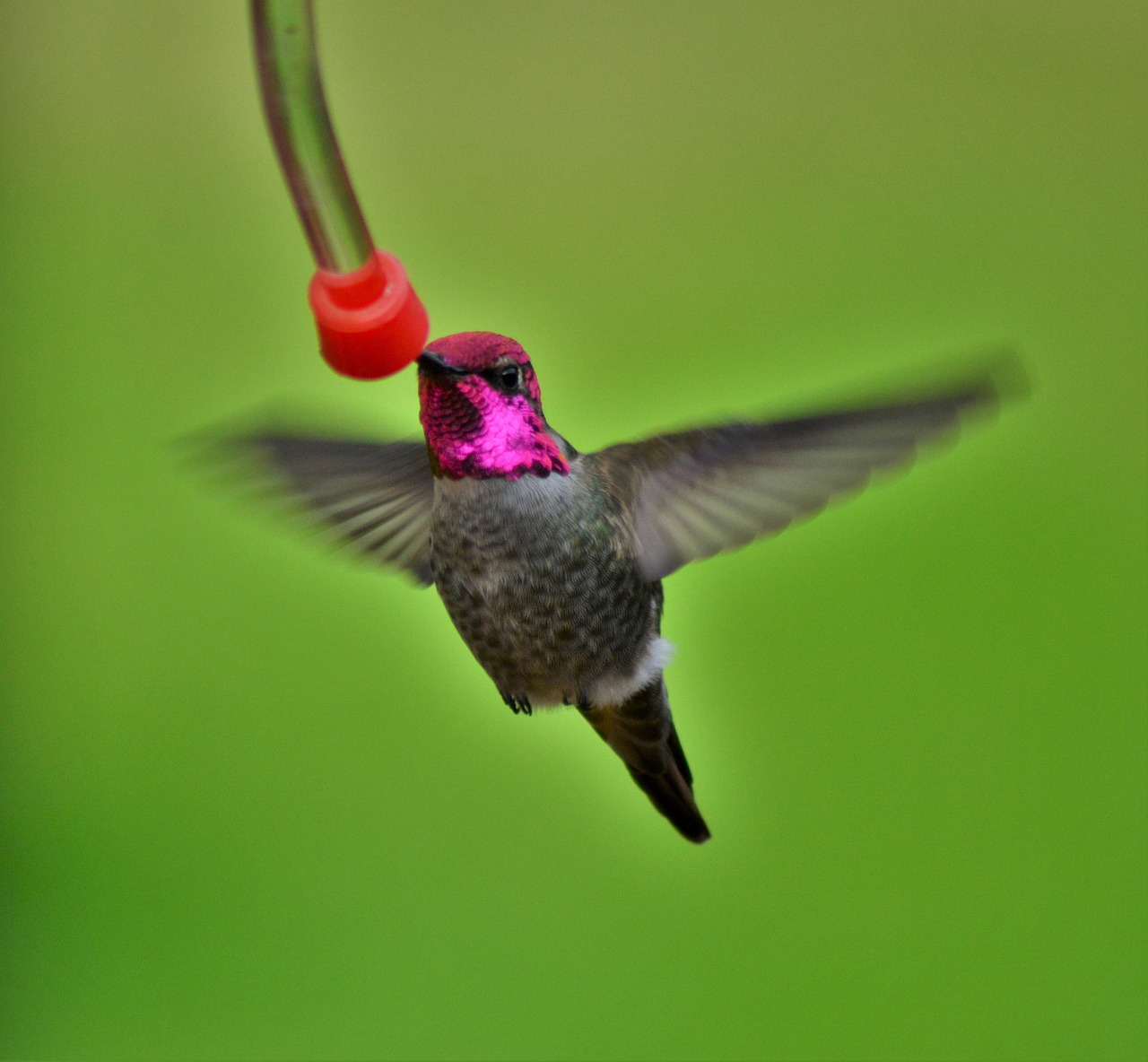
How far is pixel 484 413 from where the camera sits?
0.70 m

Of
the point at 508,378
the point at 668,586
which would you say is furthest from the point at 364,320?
the point at 668,586

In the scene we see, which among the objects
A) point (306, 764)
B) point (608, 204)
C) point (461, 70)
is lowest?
point (306, 764)

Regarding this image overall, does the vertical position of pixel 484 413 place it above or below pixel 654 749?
above

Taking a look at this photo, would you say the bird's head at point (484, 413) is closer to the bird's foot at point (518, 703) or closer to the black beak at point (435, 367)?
the black beak at point (435, 367)

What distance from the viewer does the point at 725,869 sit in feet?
4.70

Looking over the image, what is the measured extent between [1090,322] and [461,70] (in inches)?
32.7

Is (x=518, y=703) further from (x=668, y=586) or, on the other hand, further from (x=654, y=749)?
(x=668, y=586)

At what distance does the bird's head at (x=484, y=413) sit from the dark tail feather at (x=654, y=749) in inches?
7.7

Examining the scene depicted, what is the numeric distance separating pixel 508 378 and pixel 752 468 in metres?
0.15

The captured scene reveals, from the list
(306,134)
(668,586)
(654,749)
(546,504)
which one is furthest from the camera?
(668,586)

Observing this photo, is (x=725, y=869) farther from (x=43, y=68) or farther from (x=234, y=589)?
(x=43, y=68)

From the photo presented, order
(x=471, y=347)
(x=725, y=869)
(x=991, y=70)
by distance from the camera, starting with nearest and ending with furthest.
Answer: (x=471, y=347) → (x=725, y=869) → (x=991, y=70)

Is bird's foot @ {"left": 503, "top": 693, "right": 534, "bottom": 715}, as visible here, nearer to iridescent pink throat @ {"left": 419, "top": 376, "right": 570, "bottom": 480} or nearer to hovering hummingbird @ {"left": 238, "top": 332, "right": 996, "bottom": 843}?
hovering hummingbird @ {"left": 238, "top": 332, "right": 996, "bottom": 843}

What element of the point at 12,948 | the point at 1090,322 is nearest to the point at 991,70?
the point at 1090,322
